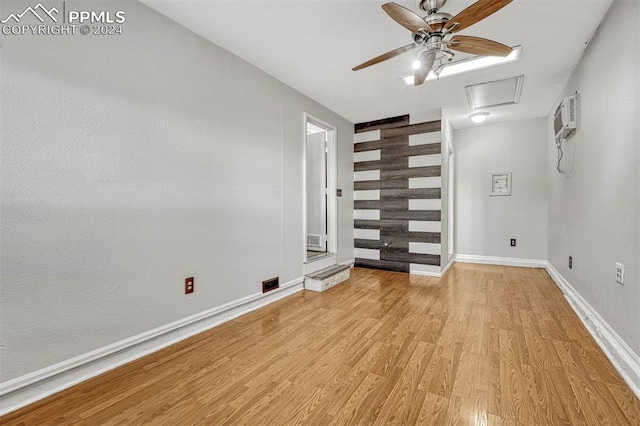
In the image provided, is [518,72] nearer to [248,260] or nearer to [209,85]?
[209,85]

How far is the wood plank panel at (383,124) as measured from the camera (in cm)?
442

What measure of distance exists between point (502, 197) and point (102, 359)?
5758mm

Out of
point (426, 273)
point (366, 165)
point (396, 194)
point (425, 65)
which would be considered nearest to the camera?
point (425, 65)

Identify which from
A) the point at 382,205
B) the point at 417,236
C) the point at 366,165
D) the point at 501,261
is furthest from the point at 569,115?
the point at 501,261

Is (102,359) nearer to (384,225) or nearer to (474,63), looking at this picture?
(384,225)

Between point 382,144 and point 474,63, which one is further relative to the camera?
point 382,144

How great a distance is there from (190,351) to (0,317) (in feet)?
3.37

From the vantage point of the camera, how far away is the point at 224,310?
8.16ft

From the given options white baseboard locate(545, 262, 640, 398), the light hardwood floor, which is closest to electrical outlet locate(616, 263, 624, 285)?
white baseboard locate(545, 262, 640, 398)

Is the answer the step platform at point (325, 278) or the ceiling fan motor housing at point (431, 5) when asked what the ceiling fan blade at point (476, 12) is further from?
the step platform at point (325, 278)

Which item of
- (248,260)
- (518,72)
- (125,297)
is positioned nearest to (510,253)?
(518,72)

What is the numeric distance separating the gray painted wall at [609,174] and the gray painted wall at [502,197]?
73.9 inches

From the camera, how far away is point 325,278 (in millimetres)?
3492

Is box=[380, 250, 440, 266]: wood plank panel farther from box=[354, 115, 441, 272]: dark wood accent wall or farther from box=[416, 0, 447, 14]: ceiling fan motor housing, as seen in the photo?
box=[416, 0, 447, 14]: ceiling fan motor housing
